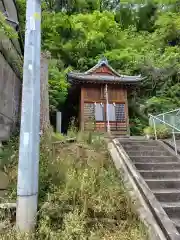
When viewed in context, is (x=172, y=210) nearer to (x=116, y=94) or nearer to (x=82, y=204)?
(x=82, y=204)

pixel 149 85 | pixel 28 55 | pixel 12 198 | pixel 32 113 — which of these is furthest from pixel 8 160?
pixel 149 85

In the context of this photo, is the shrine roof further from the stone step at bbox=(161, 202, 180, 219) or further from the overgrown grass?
the stone step at bbox=(161, 202, 180, 219)

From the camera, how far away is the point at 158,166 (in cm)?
538

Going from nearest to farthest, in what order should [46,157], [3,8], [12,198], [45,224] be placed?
Result: [45,224] → [12,198] → [46,157] → [3,8]

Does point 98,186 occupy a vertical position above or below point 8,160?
below

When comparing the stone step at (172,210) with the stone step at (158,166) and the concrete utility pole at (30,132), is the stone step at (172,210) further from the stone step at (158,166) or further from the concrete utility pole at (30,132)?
the concrete utility pole at (30,132)

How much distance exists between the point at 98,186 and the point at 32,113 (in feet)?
5.43

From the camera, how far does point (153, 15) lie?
84.6 feet

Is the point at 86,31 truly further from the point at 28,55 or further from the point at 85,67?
the point at 28,55

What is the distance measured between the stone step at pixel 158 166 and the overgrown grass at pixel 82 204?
2.88 ft

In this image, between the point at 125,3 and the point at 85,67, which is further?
the point at 125,3

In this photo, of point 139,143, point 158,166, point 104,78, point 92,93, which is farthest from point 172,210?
point 92,93

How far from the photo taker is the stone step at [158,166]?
534 cm

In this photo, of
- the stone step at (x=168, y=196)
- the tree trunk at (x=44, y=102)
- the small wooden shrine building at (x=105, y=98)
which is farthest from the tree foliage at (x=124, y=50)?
the stone step at (x=168, y=196)
